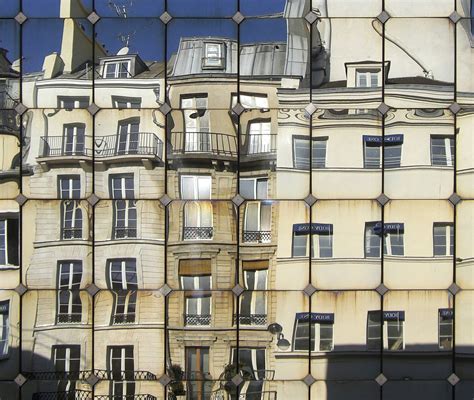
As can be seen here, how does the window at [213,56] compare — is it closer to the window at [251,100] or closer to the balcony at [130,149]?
the window at [251,100]

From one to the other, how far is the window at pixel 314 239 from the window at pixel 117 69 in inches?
111

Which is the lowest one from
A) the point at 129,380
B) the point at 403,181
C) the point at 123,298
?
the point at 129,380

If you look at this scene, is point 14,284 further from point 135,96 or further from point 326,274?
point 326,274

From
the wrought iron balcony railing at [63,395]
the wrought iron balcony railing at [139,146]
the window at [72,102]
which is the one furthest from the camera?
the window at [72,102]

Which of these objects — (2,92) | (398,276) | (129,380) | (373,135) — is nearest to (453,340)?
(398,276)

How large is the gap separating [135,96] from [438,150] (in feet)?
12.5

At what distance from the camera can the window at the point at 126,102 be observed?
11156 millimetres

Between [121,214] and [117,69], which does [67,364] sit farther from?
[117,69]

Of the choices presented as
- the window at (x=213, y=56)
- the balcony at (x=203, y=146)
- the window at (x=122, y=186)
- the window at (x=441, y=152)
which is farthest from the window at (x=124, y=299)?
the window at (x=441, y=152)

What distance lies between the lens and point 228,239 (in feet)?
36.3

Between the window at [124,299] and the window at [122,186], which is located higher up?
the window at [122,186]

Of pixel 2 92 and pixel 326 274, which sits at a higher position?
pixel 2 92

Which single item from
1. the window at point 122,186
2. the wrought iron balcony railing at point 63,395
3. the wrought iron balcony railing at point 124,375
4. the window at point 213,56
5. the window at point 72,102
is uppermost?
the window at point 213,56

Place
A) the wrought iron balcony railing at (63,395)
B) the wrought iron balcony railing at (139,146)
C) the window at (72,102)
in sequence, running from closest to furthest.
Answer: the wrought iron balcony railing at (63,395), the wrought iron balcony railing at (139,146), the window at (72,102)
